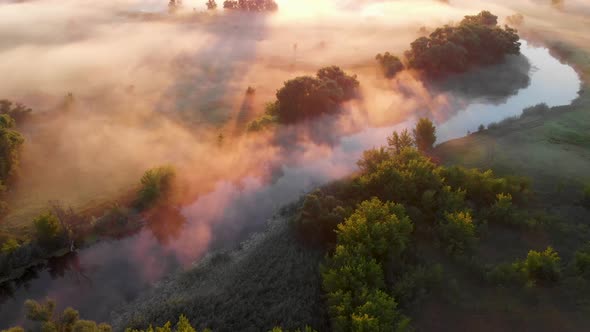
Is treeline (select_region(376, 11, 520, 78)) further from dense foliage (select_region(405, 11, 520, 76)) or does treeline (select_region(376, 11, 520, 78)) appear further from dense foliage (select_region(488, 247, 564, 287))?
dense foliage (select_region(488, 247, 564, 287))

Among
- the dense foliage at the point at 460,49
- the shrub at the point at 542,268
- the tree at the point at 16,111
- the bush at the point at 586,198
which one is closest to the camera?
the shrub at the point at 542,268

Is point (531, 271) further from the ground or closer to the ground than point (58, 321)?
further from the ground

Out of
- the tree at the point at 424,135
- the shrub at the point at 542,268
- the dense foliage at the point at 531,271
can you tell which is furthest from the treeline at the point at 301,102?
the shrub at the point at 542,268

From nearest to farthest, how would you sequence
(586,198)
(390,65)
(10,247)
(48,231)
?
1. (10,247)
2. (48,231)
3. (586,198)
4. (390,65)

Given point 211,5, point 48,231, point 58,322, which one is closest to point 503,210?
point 58,322

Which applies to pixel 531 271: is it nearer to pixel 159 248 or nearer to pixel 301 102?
pixel 159 248

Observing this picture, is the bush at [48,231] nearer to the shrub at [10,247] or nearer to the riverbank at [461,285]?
the shrub at [10,247]

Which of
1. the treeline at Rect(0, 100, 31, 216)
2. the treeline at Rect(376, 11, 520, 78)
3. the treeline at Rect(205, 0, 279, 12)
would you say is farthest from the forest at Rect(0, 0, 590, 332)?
the treeline at Rect(205, 0, 279, 12)
